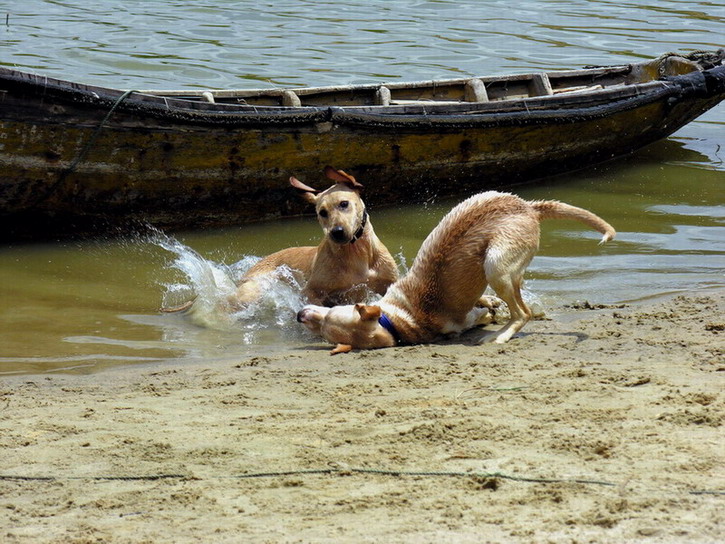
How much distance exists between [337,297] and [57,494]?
4171mm

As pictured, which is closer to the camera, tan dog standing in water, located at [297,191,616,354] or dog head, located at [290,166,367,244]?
tan dog standing in water, located at [297,191,616,354]

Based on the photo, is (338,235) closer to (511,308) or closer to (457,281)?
(457,281)

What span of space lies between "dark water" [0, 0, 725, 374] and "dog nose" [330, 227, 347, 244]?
0.85m

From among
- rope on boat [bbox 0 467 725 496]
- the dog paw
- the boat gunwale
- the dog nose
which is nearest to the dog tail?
the dog paw

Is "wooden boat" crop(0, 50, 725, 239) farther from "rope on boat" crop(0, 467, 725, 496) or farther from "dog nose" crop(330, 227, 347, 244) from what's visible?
"rope on boat" crop(0, 467, 725, 496)

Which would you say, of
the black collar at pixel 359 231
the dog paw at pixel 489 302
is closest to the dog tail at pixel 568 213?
the dog paw at pixel 489 302

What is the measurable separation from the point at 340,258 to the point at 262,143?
297 centimetres

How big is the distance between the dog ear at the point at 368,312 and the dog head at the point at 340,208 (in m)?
0.75

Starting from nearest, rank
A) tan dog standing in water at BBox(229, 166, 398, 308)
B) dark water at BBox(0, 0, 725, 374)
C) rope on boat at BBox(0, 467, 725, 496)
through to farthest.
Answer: rope on boat at BBox(0, 467, 725, 496)
tan dog standing in water at BBox(229, 166, 398, 308)
dark water at BBox(0, 0, 725, 374)

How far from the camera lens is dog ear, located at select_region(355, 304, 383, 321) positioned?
726 centimetres

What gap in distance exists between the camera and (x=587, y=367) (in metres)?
6.21

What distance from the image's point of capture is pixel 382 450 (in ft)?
15.7

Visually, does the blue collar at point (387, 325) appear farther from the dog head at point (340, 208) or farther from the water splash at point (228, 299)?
the water splash at point (228, 299)

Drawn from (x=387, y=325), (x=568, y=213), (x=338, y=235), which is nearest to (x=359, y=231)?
(x=338, y=235)
